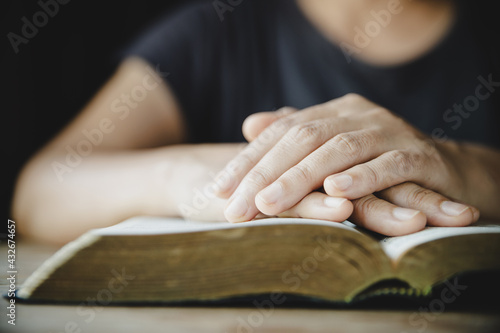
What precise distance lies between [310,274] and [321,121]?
350 mm

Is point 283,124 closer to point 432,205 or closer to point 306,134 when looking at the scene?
point 306,134

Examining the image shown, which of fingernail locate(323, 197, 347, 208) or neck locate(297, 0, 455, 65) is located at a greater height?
neck locate(297, 0, 455, 65)

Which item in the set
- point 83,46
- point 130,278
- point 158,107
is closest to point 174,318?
point 130,278

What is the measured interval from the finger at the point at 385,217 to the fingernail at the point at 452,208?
55 millimetres

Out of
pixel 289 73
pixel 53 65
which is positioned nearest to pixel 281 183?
pixel 289 73

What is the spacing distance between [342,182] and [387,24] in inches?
39.4

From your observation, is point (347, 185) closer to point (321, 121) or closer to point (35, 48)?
point (321, 121)

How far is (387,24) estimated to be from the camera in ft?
4.67

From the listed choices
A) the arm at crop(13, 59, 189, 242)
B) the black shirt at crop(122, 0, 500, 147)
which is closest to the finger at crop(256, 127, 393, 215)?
the arm at crop(13, 59, 189, 242)

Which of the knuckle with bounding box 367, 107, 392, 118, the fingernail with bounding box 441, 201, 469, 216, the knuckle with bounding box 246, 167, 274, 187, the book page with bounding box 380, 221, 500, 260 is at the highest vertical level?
the knuckle with bounding box 367, 107, 392, 118

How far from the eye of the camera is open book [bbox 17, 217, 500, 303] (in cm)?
47

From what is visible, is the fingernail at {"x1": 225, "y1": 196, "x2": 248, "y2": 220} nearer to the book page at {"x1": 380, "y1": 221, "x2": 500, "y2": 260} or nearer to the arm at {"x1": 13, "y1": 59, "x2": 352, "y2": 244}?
the arm at {"x1": 13, "y1": 59, "x2": 352, "y2": 244}

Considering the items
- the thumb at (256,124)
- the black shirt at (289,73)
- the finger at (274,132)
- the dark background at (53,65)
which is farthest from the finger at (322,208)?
the dark background at (53,65)

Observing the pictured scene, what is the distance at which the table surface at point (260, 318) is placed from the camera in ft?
1.39
